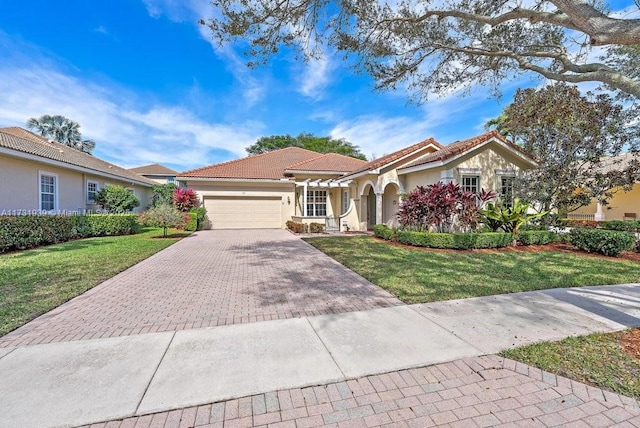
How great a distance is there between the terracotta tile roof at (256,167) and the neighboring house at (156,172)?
25989 millimetres

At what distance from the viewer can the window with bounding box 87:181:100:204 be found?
16902mm

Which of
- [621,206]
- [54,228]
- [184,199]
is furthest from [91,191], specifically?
[621,206]

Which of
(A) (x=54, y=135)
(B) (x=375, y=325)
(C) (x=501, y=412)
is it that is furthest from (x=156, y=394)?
(A) (x=54, y=135)

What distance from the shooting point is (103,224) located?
15.1 m

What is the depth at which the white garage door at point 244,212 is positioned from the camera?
20234 mm

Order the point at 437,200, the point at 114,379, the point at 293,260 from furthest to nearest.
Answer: the point at 437,200 → the point at 293,260 → the point at 114,379

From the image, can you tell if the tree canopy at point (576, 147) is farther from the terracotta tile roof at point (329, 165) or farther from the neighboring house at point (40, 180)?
the neighboring house at point (40, 180)

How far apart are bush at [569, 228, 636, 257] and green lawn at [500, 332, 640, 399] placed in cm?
824

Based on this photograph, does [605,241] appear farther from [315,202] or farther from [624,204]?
[624,204]

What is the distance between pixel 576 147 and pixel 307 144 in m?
37.3

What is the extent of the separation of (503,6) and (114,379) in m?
10.2

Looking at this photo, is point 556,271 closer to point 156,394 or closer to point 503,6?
point 503,6

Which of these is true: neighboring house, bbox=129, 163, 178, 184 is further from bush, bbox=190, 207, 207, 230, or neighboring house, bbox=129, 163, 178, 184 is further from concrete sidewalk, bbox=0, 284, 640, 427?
concrete sidewalk, bbox=0, 284, 640, 427

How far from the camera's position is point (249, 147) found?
158 feet
